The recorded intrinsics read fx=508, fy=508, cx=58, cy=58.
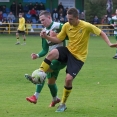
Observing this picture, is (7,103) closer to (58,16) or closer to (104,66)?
(104,66)

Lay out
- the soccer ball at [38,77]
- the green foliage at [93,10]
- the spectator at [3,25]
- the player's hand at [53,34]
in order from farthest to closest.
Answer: the green foliage at [93,10] → the spectator at [3,25] → the player's hand at [53,34] → the soccer ball at [38,77]

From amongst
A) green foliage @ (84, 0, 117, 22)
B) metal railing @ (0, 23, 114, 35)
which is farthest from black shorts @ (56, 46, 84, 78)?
green foliage @ (84, 0, 117, 22)

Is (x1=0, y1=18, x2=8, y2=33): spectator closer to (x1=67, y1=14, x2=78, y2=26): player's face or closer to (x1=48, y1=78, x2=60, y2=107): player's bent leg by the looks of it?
(x1=48, y1=78, x2=60, y2=107): player's bent leg

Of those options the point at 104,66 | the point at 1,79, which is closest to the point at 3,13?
the point at 104,66

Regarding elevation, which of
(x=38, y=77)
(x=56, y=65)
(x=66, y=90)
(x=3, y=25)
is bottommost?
(x=3, y=25)

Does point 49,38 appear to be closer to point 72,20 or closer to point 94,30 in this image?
point 72,20

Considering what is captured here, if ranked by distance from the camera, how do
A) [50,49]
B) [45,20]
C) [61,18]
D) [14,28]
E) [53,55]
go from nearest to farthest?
[53,55]
[45,20]
[50,49]
[61,18]
[14,28]

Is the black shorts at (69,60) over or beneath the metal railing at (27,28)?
over

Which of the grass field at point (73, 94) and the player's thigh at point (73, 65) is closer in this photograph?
the player's thigh at point (73, 65)

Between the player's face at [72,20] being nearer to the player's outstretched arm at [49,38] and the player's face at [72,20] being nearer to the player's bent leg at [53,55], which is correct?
the player's outstretched arm at [49,38]

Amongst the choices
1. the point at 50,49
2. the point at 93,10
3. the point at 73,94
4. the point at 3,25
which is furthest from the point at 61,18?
the point at 50,49

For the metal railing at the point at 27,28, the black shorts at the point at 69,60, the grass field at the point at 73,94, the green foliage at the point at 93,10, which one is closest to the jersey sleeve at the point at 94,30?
the black shorts at the point at 69,60

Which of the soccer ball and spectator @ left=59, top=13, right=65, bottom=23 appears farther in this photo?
spectator @ left=59, top=13, right=65, bottom=23

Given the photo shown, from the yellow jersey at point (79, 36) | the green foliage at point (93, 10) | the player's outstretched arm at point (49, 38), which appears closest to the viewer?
the player's outstretched arm at point (49, 38)
